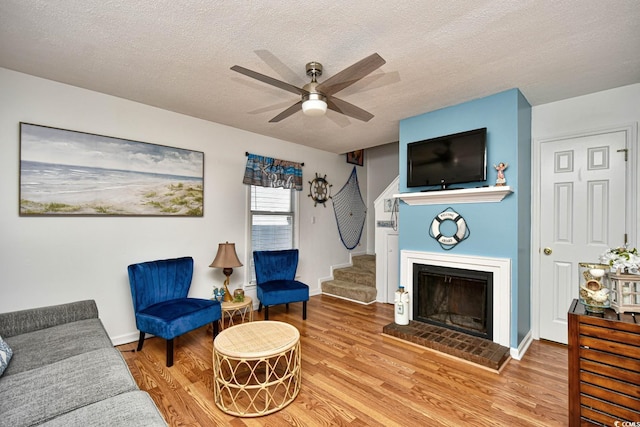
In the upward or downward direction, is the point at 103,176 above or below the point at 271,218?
above

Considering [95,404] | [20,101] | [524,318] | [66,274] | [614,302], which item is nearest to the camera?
[95,404]

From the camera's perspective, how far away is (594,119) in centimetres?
276

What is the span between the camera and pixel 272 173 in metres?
4.17

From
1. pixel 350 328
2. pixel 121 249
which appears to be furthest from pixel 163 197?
pixel 350 328

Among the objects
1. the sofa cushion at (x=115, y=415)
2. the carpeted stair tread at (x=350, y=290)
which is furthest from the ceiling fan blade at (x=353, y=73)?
the carpeted stair tread at (x=350, y=290)

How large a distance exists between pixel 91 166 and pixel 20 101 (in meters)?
0.68

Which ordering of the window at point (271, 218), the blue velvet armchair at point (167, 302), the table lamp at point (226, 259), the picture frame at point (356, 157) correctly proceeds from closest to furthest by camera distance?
1. the blue velvet armchair at point (167, 302)
2. the table lamp at point (226, 259)
3. the window at point (271, 218)
4. the picture frame at point (356, 157)

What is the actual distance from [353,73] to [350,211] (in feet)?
12.6

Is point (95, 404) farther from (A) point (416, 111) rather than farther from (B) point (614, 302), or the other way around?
(A) point (416, 111)

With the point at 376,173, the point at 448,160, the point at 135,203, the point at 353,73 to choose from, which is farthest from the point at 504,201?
the point at 135,203

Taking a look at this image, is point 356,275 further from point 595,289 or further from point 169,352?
point 595,289

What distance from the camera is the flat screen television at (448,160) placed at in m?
2.80

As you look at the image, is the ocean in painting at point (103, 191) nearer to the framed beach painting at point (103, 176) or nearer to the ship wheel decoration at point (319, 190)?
the framed beach painting at point (103, 176)

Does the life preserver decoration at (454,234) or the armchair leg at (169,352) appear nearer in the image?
the armchair leg at (169,352)
